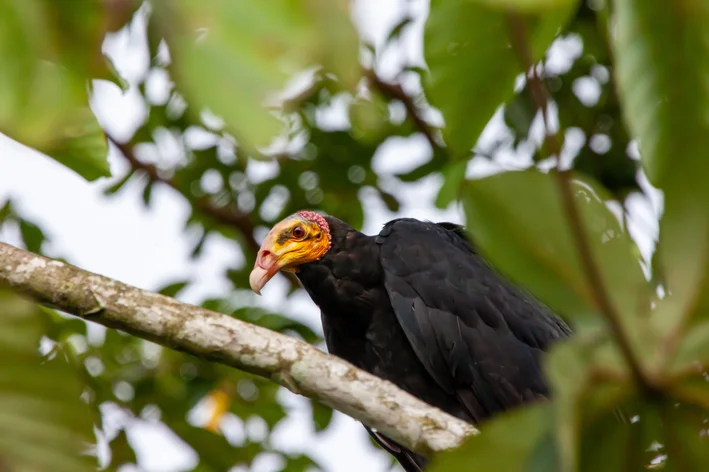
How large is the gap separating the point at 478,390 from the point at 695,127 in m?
2.51

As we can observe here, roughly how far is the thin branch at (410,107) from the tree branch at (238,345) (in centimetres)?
266

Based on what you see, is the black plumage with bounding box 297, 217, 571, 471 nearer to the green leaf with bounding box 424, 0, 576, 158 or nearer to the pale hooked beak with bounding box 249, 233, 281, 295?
the pale hooked beak with bounding box 249, 233, 281, 295

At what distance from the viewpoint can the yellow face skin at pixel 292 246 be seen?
379cm

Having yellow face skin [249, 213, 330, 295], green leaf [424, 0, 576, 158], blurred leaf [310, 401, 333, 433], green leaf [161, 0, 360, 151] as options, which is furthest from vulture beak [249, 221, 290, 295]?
green leaf [161, 0, 360, 151]

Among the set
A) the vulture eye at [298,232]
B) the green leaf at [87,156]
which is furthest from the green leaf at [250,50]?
the vulture eye at [298,232]

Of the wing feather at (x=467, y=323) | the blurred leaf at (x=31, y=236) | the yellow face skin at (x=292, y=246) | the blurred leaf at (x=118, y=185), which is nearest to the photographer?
the wing feather at (x=467, y=323)

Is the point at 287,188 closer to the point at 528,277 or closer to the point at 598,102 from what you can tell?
the point at 598,102

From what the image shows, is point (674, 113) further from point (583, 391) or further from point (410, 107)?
point (410, 107)

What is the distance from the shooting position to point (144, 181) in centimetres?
504

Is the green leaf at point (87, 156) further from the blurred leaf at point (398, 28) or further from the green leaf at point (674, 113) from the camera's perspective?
the blurred leaf at point (398, 28)

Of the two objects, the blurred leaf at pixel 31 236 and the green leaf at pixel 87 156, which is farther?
the blurred leaf at pixel 31 236

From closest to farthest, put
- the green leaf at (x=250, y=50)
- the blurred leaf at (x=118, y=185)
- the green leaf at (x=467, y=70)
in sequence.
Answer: the green leaf at (x=250, y=50)
the green leaf at (x=467, y=70)
the blurred leaf at (x=118, y=185)

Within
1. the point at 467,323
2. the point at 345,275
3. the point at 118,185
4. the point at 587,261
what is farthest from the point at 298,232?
the point at 587,261

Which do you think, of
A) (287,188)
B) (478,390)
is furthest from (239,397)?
(478,390)
